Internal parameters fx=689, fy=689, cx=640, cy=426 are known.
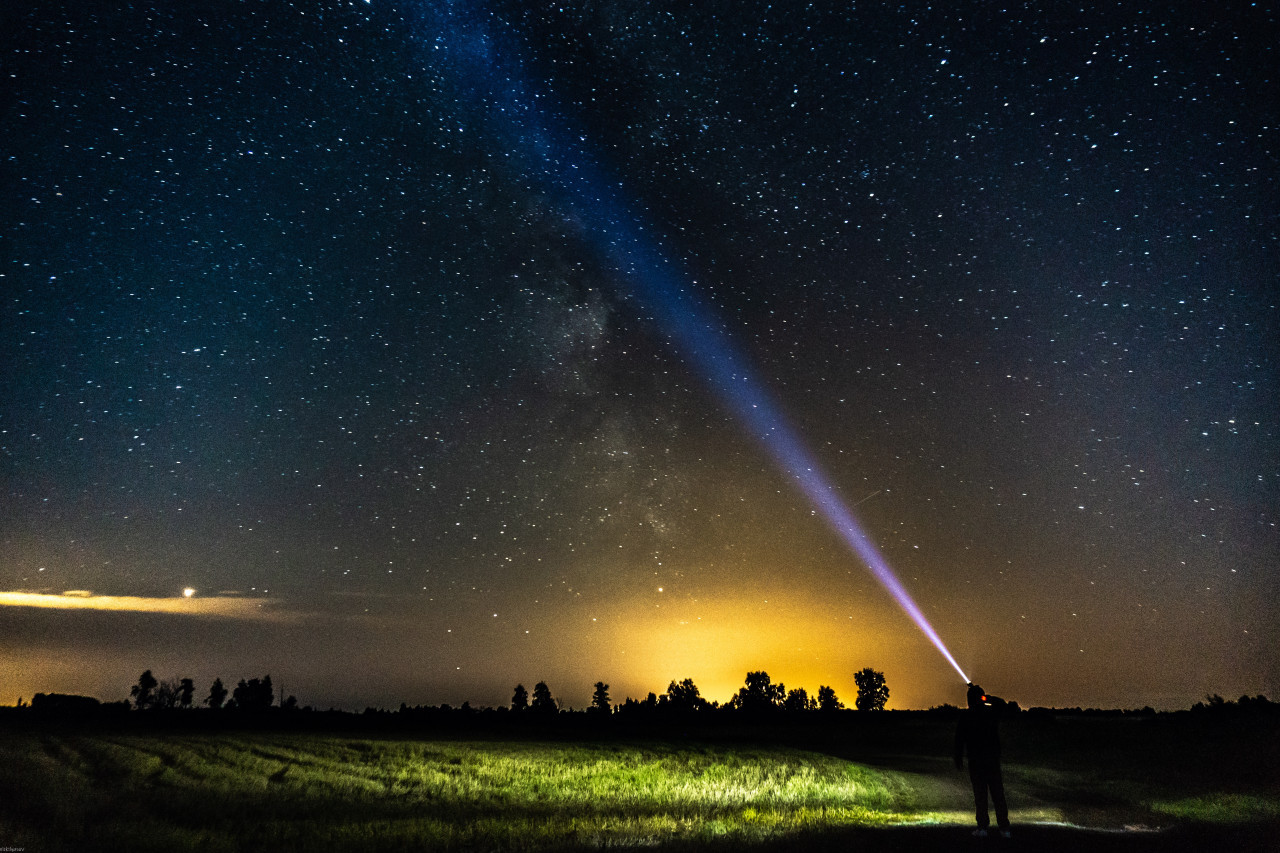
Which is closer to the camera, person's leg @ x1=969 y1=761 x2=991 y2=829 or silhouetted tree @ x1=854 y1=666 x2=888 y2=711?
person's leg @ x1=969 y1=761 x2=991 y2=829

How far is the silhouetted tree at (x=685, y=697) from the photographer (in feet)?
502

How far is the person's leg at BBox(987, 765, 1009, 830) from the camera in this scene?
10.2 m

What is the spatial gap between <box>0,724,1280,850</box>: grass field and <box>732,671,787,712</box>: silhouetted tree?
4972 inches

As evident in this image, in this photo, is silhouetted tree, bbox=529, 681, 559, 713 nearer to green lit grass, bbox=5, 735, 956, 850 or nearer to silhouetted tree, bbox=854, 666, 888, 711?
silhouetted tree, bbox=854, 666, 888, 711

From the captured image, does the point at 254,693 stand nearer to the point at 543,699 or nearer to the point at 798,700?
the point at 543,699

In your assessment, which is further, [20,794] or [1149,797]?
[1149,797]

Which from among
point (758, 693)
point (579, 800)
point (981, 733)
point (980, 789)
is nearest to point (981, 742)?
point (981, 733)

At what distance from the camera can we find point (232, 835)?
1157 cm

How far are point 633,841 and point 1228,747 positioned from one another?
102 ft

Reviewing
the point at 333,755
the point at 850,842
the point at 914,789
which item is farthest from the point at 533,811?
the point at 333,755

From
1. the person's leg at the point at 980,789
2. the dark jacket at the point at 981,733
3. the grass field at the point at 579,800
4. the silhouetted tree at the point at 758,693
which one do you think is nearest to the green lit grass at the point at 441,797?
the grass field at the point at 579,800

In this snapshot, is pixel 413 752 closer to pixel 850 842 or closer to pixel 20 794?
pixel 20 794

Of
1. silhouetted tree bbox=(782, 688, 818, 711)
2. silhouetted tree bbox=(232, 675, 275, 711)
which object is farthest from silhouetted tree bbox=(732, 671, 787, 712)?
silhouetted tree bbox=(232, 675, 275, 711)

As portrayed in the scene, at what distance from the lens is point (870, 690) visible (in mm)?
159125
